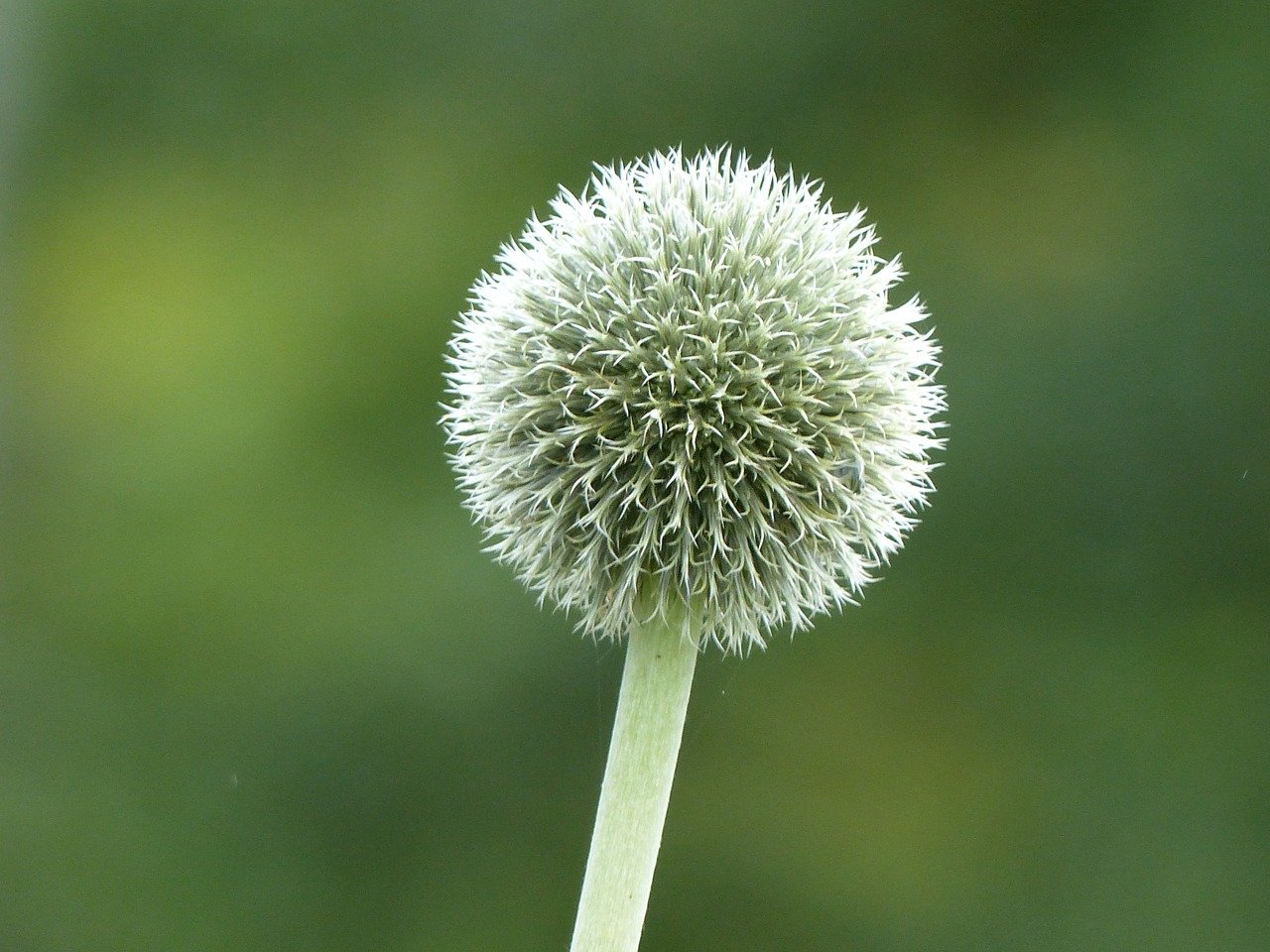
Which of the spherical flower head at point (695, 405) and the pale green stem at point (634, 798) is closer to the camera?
the pale green stem at point (634, 798)

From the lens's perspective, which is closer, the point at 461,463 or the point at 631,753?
the point at 631,753

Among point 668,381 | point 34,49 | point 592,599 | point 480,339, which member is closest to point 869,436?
point 668,381

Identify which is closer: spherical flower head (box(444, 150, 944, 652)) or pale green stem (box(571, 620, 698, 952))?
pale green stem (box(571, 620, 698, 952))

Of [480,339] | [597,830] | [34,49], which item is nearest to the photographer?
[597,830]

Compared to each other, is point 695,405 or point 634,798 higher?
point 695,405

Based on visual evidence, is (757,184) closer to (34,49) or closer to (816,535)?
(816,535)
